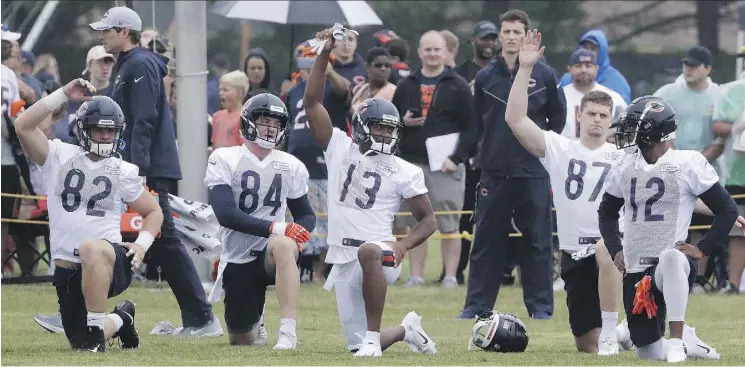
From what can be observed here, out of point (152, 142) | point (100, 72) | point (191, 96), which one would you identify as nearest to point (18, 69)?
point (100, 72)

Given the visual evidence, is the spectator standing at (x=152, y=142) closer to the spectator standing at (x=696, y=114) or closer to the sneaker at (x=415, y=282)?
the sneaker at (x=415, y=282)

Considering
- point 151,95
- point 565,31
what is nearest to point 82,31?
Answer: point 565,31

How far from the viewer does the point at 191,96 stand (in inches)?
571

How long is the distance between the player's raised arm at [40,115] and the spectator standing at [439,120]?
5.43 metres

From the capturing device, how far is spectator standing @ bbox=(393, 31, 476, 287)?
14.8 meters

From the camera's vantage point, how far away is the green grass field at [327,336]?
9414 millimetres

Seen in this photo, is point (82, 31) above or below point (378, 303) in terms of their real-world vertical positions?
above

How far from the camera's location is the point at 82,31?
21.9 meters

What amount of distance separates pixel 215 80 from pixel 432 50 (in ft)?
11.7

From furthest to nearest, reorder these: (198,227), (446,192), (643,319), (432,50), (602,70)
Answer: (602,70) < (446,192) < (432,50) < (198,227) < (643,319)

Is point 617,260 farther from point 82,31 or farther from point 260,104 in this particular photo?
point 82,31

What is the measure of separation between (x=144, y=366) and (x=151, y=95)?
113 inches

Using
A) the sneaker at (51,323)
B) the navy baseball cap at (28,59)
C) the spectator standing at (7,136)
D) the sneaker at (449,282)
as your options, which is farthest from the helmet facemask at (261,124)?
the navy baseball cap at (28,59)

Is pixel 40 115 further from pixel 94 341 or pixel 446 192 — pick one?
pixel 446 192
